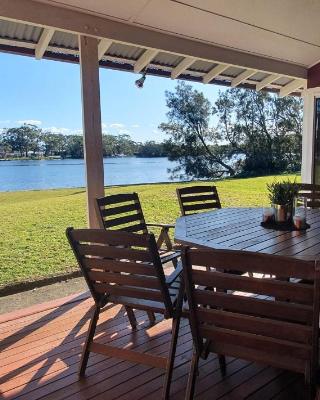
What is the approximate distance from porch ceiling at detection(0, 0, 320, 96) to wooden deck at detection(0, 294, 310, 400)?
230 centimetres

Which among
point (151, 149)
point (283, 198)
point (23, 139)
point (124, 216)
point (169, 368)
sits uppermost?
point (23, 139)

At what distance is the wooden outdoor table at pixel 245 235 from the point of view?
2.03 metres

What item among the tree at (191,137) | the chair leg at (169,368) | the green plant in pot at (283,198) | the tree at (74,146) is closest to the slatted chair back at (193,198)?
the green plant in pot at (283,198)

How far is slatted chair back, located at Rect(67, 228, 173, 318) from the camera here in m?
1.74

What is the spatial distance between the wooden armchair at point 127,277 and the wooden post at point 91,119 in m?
1.35

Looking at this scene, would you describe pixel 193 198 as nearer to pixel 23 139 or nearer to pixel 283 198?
pixel 283 198

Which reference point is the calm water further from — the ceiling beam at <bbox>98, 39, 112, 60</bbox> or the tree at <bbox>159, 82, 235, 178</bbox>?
the tree at <bbox>159, 82, 235, 178</bbox>

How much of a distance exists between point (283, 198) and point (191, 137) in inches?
289

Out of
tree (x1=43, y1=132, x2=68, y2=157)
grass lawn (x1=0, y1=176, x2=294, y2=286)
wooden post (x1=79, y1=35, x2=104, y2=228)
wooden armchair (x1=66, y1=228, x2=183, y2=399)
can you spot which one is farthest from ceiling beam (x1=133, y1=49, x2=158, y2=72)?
wooden armchair (x1=66, y1=228, x2=183, y2=399)

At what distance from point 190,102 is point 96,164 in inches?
282

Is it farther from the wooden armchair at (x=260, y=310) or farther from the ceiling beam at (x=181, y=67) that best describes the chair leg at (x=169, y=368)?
the ceiling beam at (x=181, y=67)

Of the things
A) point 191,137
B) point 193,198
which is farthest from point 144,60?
point 191,137

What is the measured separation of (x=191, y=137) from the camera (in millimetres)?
9750

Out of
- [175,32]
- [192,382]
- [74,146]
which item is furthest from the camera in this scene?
[74,146]
